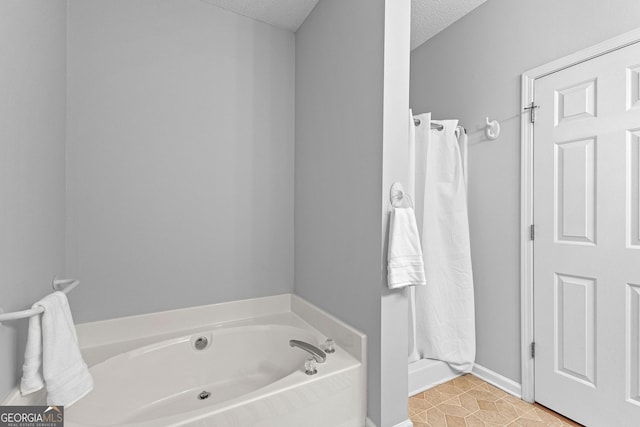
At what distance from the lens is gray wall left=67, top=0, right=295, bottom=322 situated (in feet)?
5.12

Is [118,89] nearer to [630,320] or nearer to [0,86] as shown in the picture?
[0,86]

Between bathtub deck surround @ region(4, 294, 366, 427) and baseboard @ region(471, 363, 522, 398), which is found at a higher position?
bathtub deck surround @ region(4, 294, 366, 427)

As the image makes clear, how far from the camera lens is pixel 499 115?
186cm

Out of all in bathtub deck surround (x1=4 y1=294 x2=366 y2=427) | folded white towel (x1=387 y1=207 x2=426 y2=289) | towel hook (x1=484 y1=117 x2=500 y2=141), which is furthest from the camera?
towel hook (x1=484 y1=117 x2=500 y2=141)

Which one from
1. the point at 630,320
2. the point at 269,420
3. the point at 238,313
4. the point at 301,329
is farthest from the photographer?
the point at 238,313

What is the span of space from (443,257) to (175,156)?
71.7 inches

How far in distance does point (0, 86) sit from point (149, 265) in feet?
3.58

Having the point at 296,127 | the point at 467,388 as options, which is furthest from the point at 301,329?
the point at 296,127

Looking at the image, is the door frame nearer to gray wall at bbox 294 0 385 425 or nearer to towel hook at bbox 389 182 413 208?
towel hook at bbox 389 182 413 208

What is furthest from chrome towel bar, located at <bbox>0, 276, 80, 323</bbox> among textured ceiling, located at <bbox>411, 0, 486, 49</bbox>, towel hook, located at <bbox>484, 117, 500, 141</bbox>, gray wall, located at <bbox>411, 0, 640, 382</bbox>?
textured ceiling, located at <bbox>411, 0, 486, 49</bbox>

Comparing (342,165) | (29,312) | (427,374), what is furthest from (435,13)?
(29,312)

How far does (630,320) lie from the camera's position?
52.8 inches

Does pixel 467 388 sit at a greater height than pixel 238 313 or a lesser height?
lesser

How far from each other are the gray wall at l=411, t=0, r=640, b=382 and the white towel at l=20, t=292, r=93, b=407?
7.17 feet
